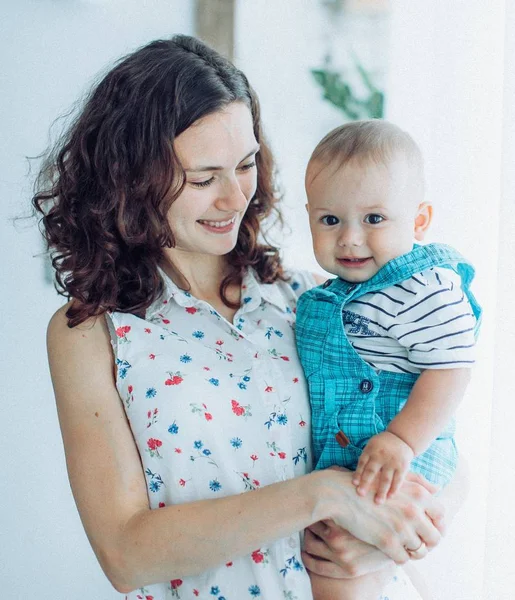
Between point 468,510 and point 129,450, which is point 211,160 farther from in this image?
point 468,510

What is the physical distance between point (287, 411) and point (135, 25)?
4.96ft

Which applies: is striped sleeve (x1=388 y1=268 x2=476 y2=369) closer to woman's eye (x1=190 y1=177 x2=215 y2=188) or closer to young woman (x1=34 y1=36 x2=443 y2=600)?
young woman (x1=34 y1=36 x2=443 y2=600)

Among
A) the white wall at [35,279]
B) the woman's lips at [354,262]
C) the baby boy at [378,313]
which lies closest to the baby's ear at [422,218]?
the baby boy at [378,313]

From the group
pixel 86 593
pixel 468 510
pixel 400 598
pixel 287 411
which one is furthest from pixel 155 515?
pixel 86 593

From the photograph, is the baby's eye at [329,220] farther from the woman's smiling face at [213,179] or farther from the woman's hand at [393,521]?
the woman's hand at [393,521]

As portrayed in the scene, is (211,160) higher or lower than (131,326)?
higher

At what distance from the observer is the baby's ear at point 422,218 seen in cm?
148

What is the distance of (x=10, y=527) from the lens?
238cm

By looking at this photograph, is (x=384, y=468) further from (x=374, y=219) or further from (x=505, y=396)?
(x=505, y=396)

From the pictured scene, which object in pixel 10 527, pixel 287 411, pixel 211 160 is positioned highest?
pixel 211 160

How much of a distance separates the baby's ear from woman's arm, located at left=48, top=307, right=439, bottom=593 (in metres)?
0.49

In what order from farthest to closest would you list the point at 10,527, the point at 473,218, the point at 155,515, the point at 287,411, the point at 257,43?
the point at 257,43
the point at 10,527
the point at 473,218
the point at 287,411
the point at 155,515

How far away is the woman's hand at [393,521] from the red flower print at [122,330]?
48 cm

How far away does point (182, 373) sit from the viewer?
1416mm
